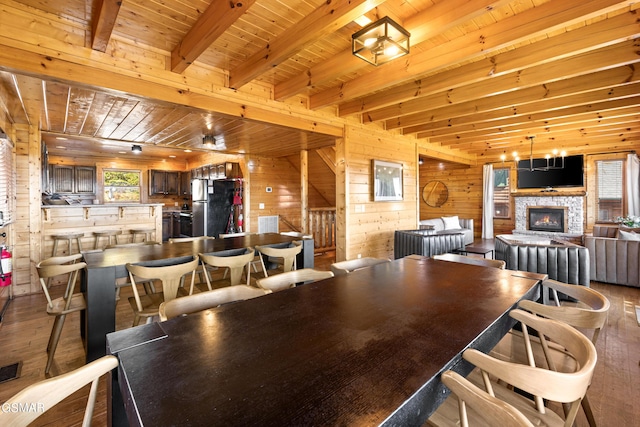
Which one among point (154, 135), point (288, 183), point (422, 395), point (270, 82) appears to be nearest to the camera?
point (422, 395)

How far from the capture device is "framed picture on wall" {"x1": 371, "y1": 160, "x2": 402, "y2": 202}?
5.40m

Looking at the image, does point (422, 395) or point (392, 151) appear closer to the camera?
point (422, 395)

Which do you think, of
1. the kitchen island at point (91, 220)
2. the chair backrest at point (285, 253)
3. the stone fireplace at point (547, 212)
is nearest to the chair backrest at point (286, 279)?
the chair backrest at point (285, 253)

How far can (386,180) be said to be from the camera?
5.65 metres

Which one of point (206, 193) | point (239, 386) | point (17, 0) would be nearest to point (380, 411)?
point (239, 386)

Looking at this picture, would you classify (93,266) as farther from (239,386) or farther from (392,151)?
(392,151)

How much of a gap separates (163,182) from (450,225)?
8.40 metres

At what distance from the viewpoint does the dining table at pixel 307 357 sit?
2.41 ft

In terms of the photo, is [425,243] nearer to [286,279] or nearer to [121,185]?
[286,279]

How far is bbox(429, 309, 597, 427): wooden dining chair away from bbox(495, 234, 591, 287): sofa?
3.18 m

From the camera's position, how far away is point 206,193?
23.0 feet

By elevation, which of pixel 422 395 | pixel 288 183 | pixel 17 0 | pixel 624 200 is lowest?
pixel 422 395

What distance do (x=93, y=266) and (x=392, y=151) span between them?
5.17 metres

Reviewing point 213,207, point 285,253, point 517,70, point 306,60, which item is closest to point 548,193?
point 517,70
